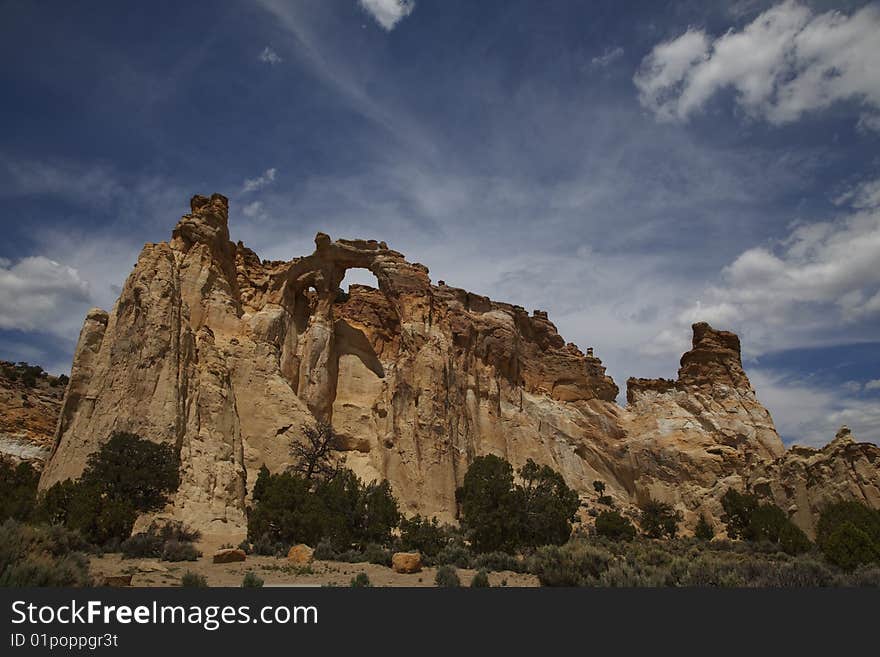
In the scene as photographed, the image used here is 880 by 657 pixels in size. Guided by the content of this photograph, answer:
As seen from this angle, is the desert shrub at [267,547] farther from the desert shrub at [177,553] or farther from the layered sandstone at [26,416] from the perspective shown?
the layered sandstone at [26,416]

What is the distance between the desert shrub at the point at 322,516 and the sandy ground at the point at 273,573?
2919mm

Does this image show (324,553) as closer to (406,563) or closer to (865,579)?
(406,563)

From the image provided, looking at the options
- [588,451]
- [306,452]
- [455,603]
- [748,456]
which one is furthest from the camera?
[588,451]

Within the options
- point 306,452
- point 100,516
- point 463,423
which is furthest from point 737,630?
point 463,423

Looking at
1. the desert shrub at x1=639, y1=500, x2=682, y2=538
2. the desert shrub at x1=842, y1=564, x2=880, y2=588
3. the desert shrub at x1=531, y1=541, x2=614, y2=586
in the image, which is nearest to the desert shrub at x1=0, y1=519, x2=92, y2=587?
the desert shrub at x1=531, y1=541, x2=614, y2=586

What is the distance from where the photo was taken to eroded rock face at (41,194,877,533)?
2619 centimetres

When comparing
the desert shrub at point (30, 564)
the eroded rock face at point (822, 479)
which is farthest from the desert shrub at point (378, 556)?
the eroded rock face at point (822, 479)

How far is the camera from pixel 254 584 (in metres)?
12.1

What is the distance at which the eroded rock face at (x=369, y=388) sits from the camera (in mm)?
26188

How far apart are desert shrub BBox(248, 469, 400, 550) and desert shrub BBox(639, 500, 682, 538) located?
828 inches

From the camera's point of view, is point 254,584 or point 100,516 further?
point 100,516

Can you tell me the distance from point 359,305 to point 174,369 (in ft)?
71.2

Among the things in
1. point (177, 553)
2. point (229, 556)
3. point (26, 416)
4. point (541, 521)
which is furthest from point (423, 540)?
point (26, 416)

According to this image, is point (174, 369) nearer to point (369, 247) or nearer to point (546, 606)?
point (369, 247)
